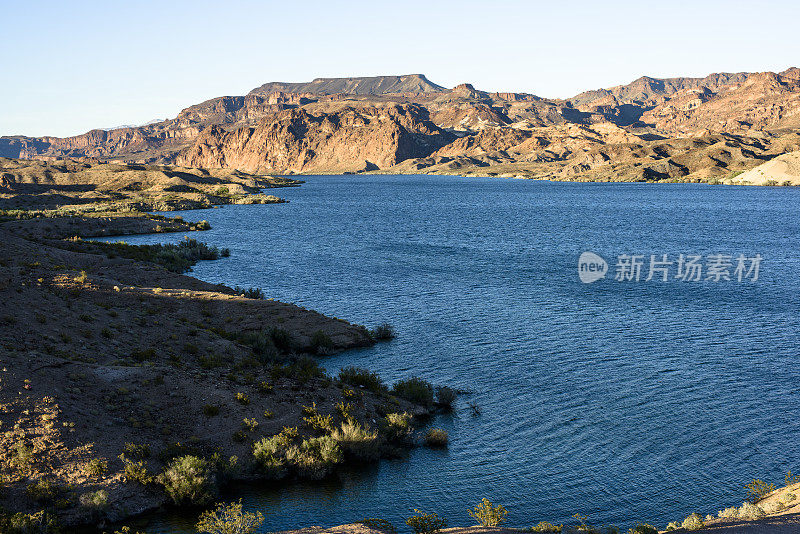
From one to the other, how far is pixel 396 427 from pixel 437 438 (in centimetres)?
187

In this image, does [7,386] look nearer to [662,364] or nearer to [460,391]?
[460,391]

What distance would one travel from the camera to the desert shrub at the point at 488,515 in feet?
61.3

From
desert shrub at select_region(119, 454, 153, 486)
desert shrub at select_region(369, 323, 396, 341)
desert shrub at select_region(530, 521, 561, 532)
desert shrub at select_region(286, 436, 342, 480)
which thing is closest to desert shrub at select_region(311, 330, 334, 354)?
desert shrub at select_region(369, 323, 396, 341)

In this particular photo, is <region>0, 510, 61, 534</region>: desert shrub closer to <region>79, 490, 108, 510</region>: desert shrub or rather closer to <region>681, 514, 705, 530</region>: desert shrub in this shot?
<region>79, 490, 108, 510</region>: desert shrub

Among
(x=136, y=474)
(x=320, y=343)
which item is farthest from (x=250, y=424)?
(x=320, y=343)

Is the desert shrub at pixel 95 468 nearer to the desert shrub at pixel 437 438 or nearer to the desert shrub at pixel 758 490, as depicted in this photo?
the desert shrub at pixel 437 438

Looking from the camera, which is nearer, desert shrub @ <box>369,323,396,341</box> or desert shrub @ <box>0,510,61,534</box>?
desert shrub @ <box>0,510,61,534</box>

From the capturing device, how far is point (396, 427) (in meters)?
26.3

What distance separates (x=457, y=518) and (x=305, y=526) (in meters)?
5.07

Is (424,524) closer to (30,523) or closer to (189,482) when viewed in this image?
(189,482)

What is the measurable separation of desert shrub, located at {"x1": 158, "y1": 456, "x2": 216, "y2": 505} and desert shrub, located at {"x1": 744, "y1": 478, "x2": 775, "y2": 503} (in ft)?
62.8

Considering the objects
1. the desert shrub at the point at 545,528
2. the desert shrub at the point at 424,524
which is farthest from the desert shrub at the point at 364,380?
the desert shrub at the point at 545,528

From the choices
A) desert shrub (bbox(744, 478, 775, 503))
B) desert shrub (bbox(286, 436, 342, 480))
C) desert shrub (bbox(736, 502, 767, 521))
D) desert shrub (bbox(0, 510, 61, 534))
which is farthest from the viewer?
desert shrub (bbox(286, 436, 342, 480))

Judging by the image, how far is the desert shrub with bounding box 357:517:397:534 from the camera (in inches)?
728
